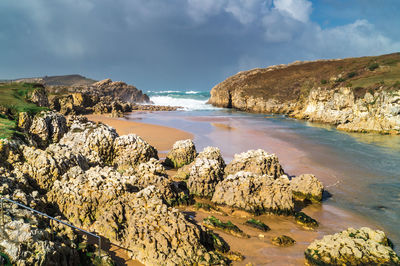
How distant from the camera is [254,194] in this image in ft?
20.9

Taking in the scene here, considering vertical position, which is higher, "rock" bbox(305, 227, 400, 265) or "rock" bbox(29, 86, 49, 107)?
"rock" bbox(29, 86, 49, 107)

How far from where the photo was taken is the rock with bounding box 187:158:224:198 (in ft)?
22.6

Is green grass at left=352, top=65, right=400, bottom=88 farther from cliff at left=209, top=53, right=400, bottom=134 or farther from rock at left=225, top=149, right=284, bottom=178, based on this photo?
rock at left=225, top=149, right=284, bottom=178

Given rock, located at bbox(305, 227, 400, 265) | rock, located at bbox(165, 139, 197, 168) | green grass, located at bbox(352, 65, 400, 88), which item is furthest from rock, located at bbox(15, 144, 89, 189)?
green grass, located at bbox(352, 65, 400, 88)

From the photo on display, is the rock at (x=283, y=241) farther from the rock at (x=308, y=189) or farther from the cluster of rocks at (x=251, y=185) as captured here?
the rock at (x=308, y=189)

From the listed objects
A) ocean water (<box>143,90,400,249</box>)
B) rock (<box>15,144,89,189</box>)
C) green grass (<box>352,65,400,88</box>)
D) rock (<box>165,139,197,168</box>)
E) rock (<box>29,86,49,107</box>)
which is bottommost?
ocean water (<box>143,90,400,249</box>)

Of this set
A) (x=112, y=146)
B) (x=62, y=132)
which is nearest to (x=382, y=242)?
(x=112, y=146)

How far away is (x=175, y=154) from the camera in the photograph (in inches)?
388

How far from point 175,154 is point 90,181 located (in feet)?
16.1

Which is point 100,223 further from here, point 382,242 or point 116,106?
point 116,106

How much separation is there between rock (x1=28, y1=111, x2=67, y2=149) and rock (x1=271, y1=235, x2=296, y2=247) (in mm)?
7685

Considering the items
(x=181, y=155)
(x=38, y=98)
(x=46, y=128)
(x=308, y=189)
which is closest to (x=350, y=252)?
(x=308, y=189)

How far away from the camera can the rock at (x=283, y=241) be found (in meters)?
4.79

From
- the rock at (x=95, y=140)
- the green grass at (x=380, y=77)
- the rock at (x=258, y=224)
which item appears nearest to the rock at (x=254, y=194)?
the rock at (x=258, y=224)
